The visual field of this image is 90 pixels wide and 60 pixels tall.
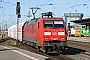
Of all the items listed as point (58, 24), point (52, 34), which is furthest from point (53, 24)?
point (52, 34)

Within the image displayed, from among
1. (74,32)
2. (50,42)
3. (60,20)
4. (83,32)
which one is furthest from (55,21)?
(74,32)

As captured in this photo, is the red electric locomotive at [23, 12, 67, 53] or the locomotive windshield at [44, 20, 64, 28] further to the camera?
the locomotive windshield at [44, 20, 64, 28]

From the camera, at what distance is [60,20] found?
19.9m

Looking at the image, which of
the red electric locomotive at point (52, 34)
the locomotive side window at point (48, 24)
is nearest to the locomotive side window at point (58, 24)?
the red electric locomotive at point (52, 34)

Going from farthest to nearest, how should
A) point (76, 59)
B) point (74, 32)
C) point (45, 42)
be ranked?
1. point (74, 32)
2. point (45, 42)
3. point (76, 59)

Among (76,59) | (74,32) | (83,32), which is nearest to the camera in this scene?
(76,59)

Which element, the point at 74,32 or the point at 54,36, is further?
the point at 74,32

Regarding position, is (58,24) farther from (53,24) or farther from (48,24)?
(48,24)

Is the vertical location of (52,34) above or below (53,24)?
below

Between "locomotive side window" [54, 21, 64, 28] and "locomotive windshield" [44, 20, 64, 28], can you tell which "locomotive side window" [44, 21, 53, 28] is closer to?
"locomotive windshield" [44, 20, 64, 28]

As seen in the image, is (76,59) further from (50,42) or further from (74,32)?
(74,32)

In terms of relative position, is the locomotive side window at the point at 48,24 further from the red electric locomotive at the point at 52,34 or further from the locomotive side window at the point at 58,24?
the locomotive side window at the point at 58,24

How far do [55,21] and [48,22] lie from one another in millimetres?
597

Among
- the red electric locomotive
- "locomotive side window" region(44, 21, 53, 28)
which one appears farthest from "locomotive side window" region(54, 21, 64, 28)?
"locomotive side window" region(44, 21, 53, 28)
